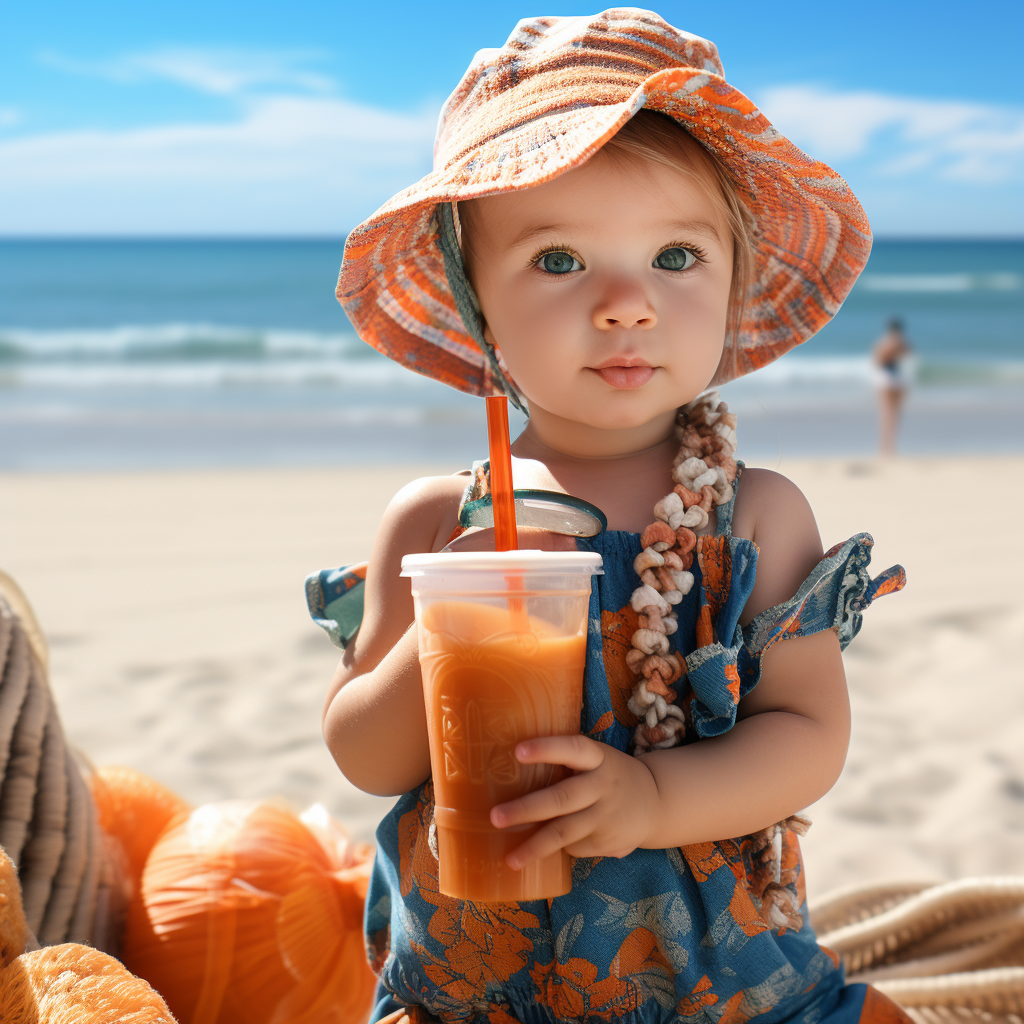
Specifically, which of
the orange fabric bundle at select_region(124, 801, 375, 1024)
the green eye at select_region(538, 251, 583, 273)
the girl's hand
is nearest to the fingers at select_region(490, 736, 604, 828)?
the girl's hand

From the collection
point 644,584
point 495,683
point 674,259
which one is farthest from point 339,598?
point 674,259

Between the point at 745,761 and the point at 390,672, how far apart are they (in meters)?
0.50

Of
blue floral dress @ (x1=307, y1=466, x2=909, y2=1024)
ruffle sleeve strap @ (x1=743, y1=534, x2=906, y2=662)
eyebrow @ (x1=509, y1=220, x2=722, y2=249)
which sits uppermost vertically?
eyebrow @ (x1=509, y1=220, x2=722, y2=249)

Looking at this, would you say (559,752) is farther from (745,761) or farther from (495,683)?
(745,761)

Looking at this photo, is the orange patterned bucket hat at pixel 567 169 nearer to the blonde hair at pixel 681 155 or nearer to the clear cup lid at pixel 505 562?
the blonde hair at pixel 681 155

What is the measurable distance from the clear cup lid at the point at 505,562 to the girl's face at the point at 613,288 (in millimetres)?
384

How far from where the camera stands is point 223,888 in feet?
6.28

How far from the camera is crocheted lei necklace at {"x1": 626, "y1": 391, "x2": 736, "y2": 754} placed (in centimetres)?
144

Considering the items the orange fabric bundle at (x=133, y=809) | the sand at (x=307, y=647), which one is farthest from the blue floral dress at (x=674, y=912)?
the sand at (x=307, y=647)

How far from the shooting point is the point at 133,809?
2135 mm

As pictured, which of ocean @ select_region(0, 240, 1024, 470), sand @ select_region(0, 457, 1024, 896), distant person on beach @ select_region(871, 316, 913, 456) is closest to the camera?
sand @ select_region(0, 457, 1024, 896)

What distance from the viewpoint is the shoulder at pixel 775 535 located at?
1513mm

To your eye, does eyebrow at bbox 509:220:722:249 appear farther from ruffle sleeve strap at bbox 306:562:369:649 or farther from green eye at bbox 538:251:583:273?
ruffle sleeve strap at bbox 306:562:369:649

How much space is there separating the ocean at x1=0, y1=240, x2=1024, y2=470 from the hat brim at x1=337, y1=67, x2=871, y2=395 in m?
0.50
